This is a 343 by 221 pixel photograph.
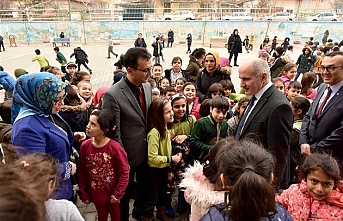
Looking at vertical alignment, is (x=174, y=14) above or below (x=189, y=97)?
A: above

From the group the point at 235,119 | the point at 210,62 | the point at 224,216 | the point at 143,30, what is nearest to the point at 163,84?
the point at 210,62

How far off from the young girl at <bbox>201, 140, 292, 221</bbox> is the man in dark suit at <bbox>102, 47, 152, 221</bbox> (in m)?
1.37

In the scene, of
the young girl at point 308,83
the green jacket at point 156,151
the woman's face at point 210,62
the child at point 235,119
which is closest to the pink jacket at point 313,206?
the child at point 235,119

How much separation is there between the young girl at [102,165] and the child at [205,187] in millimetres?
858

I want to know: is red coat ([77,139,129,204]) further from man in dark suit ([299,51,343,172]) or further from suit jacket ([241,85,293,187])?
man in dark suit ([299,51,343,172])

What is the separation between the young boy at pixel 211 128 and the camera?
298 centimetres

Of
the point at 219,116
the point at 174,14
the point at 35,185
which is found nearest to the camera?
the point at 35,185

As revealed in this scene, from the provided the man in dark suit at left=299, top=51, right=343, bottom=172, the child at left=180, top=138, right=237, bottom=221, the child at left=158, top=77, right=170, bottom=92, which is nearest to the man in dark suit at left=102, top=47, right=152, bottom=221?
the child at left=180, top=138, right=237, bottom=221

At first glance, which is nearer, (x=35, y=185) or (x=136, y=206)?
(x=35, y=185)

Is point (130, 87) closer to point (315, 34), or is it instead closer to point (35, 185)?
point (35, 185)

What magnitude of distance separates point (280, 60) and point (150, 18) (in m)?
23.1

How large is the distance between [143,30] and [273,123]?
25033 millimetres

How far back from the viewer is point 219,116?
9.82ft

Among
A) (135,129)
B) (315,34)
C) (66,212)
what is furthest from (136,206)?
(315,34)
